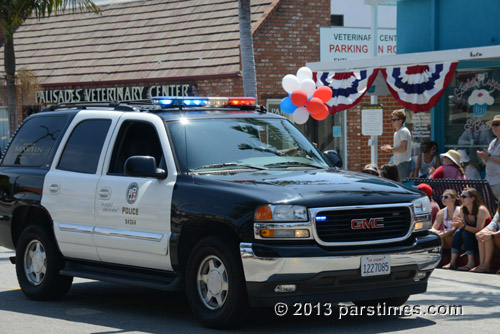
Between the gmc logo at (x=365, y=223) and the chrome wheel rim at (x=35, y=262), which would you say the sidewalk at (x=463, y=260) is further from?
the chrome wheel rim at (x=35, y=262)

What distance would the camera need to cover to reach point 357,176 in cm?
845

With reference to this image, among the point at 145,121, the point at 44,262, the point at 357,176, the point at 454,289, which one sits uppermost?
the point at 145,121

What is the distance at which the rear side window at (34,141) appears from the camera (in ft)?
32.6

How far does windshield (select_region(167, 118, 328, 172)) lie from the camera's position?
841 cm

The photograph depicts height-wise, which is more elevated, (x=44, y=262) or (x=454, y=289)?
(x=44, y=262)

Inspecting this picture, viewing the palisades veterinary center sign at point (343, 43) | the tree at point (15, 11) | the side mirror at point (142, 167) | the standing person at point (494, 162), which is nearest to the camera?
the side mirror at point (142, 167)

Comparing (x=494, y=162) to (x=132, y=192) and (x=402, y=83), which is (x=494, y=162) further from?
(x=132, y=192)

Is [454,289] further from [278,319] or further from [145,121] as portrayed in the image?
[145,121]

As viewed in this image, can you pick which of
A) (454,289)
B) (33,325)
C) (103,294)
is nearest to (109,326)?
(33,325)

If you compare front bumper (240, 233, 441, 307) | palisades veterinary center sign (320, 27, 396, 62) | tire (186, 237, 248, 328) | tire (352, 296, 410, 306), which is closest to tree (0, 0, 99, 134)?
palisades veterinary center sign (320, 27, 396, 62)

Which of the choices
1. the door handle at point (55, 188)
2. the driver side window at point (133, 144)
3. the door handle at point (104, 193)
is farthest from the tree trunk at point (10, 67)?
the door handle at point (104, 193)

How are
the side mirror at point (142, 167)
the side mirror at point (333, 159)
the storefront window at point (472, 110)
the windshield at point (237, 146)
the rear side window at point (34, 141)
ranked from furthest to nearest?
the storefront window at point (472, 110)
the rear side window at point (34, 141)
the side mirror at point (333, 159)
the windshield at point (237, 146)
the side mirror at point (142, 167)

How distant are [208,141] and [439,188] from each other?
19.2 ft

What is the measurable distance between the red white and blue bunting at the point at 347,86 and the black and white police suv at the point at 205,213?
27.3 feet
